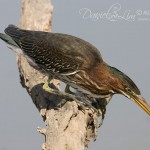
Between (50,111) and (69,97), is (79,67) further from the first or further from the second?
(50,111)

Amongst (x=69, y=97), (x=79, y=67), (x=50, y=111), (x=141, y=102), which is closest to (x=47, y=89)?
(x=69, y=97)

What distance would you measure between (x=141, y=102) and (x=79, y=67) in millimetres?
1243

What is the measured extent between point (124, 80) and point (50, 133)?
2.01 metres

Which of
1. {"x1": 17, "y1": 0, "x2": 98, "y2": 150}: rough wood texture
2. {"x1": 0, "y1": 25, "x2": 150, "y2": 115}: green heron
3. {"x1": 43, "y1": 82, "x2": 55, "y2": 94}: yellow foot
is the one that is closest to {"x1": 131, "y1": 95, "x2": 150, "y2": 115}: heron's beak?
{"x1": 0, "y1": 25, "x2": 150, "y2": 115}: green heron

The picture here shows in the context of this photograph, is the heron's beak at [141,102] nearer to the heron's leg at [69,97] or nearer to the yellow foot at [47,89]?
the heron's leg at [69,97]

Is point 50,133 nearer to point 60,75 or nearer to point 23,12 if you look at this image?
point 60,75

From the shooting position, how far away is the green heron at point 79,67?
29.8 ft

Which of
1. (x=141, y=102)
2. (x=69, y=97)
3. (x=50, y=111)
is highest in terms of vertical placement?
(x=141, y=102)

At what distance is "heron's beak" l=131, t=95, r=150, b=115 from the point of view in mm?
8703

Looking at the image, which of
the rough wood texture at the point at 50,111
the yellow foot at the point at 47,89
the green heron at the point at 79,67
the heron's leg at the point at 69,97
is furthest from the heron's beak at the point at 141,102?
the yellow foot at the point at 47,89

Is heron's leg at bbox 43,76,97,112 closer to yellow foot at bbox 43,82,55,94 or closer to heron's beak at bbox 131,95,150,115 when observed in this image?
yellow foot at bbox 43,82,55,94

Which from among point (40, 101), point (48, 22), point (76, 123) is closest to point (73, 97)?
point (40, 101)

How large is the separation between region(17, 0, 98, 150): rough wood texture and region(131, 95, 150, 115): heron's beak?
84 centimetres

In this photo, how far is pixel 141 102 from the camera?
8766 millimetres
